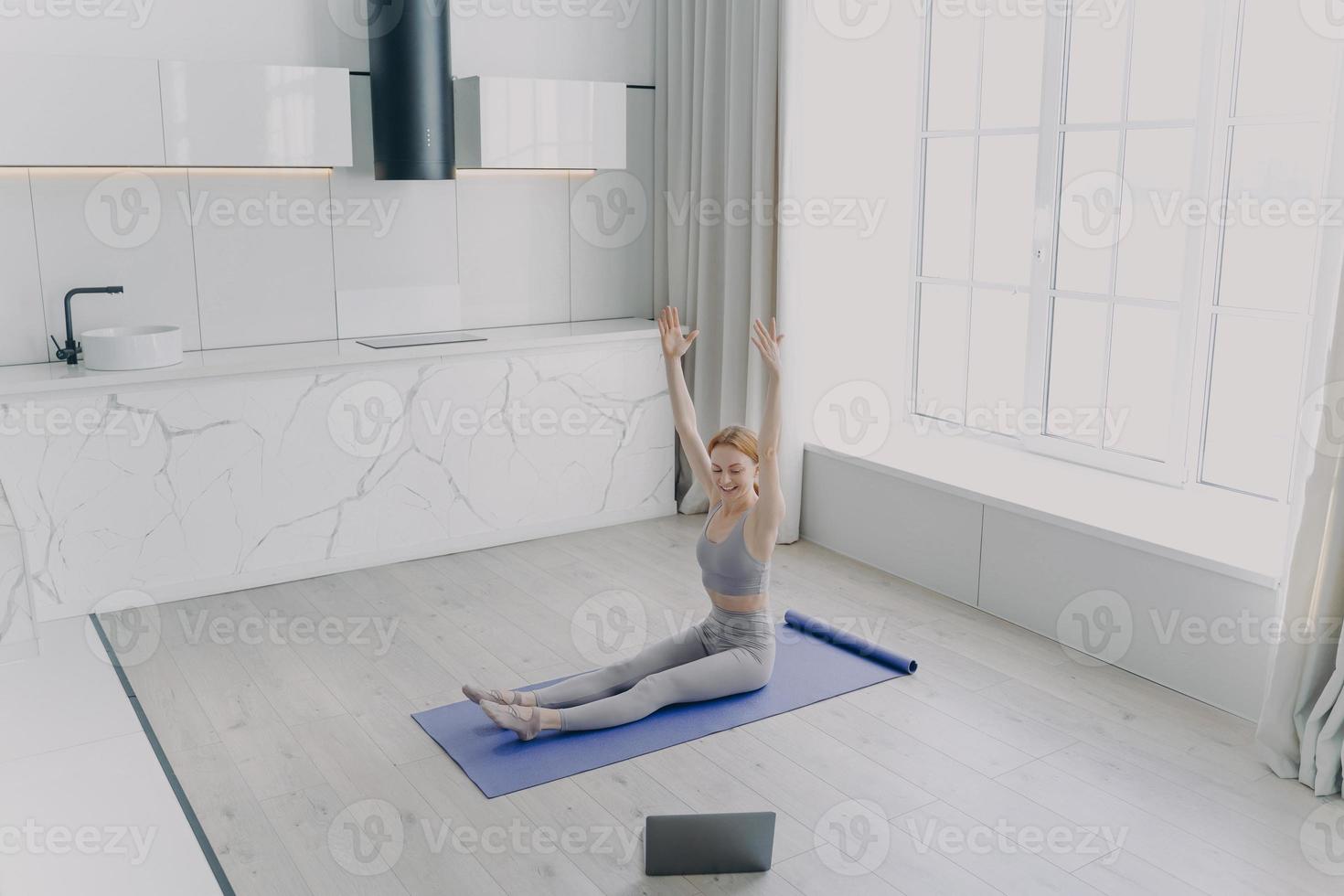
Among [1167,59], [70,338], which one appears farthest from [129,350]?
[1167,59]

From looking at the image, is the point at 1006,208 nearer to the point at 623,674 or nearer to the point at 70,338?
the point at 623,674

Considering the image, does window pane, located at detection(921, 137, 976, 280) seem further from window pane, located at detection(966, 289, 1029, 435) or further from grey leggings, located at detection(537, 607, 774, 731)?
grey leggings, located at detection(537, 607, 774, 731)

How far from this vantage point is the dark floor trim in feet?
7.85

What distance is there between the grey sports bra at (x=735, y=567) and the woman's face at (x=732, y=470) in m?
0.07

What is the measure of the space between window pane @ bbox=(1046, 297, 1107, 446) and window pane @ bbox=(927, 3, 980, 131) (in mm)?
831

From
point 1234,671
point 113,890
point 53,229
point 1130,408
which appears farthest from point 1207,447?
point 53,229

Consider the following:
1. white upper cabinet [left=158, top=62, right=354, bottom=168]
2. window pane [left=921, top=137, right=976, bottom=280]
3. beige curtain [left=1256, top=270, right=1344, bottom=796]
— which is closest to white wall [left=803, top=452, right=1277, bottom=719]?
beige curtain [left=1256, top=270, right=1344, bottom=796]

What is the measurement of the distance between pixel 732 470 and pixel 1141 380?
1.61 metres

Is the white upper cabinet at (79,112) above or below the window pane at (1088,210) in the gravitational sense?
above

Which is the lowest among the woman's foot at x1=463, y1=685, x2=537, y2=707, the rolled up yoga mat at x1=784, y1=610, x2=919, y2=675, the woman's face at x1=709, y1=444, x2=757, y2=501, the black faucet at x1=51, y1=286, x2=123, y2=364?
the rolled up yoga mat at x1=784, y1=610, x2=919, y2=675

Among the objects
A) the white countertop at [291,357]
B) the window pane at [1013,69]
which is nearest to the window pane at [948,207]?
the window pane at [1013,69]

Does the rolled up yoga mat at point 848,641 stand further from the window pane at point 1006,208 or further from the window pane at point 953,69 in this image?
the window pane at point 953,69

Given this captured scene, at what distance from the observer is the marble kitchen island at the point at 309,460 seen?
366cm

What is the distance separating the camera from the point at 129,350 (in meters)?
3.75
